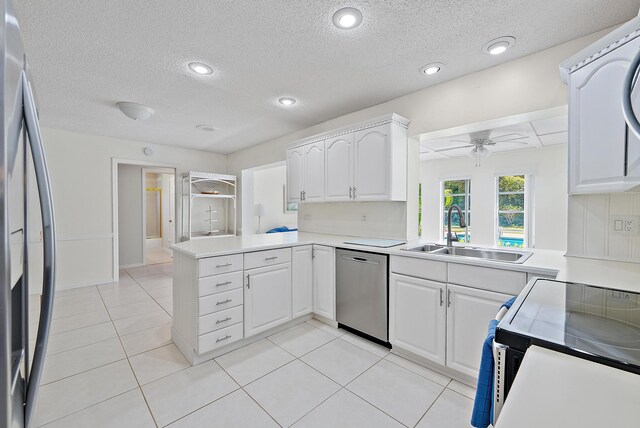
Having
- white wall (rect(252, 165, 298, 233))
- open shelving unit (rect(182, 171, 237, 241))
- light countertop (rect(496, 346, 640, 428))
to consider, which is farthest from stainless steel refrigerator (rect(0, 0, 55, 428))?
white wall (rect(252, 165, 298, 233))

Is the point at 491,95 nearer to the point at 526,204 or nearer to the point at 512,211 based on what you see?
the point at 526,204

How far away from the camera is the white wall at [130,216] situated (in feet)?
18.5

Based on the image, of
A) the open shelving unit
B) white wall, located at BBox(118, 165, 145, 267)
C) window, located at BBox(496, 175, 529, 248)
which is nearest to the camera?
the open shelving unit

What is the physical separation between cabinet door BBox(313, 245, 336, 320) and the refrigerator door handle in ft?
7.20

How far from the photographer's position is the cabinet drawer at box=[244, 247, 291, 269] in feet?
8.02

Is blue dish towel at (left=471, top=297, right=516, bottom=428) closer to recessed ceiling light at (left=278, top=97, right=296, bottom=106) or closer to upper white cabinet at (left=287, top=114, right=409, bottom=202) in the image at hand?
upper white cabinet at (left=287, top=114, right=409, bottom=202)

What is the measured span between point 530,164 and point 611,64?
4965 mm

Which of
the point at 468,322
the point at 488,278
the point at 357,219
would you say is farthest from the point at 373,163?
the point at 468,322

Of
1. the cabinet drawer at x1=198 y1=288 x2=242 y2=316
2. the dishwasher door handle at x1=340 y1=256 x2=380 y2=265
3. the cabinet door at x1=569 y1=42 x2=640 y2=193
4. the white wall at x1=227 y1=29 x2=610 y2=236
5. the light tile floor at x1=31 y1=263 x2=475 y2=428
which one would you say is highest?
the white wall at x1=227 y1=29 x2=610 y2=236

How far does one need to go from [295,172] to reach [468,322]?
257 cm

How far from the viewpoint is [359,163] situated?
290 centimetres

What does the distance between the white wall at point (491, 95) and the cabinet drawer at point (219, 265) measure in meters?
2.11

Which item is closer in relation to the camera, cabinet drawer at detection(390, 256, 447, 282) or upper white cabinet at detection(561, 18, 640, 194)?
upper white cabinet at detection(561, 18, 640, 194)

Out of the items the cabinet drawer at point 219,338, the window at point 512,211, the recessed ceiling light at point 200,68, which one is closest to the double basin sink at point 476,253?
the cabinet drawer at point 219,338
